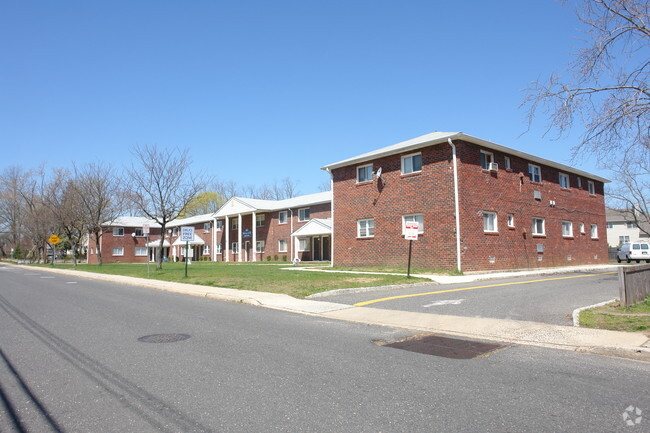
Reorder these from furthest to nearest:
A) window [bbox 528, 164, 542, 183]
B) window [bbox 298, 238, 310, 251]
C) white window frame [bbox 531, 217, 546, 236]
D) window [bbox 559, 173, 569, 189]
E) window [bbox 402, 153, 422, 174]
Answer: window [bbox 298, 238, 310, 251] → window [bbox 559, 173, 569, 189] → window [bbox 528, 164, 542, 183] → white window frame [bbox 531, 217, 546, 236] → window [bbox 402, 153, 422, 174]

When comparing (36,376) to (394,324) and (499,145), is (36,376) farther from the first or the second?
(499,145)

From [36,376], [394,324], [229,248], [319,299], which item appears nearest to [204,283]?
[319,299]

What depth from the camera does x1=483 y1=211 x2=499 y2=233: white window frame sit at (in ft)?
75.8

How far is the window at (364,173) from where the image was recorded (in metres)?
26.3

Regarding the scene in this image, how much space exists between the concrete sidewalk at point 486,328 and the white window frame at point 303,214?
2959 centimetres

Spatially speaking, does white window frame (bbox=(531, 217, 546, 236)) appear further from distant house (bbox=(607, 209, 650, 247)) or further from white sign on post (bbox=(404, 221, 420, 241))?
distant house (bbox=(607, 209, 650, 247))

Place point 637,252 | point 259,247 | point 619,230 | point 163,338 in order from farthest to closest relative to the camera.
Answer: point 619,230 < point 259,247 < point 637,252 < point 163,338

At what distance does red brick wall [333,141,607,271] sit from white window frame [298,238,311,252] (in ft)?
43.2

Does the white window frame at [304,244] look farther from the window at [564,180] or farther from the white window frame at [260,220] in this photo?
the window at [564,180]

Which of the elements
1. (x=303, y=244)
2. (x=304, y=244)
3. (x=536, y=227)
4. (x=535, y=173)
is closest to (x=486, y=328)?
(x=536, y=227)

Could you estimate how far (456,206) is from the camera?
21.5m

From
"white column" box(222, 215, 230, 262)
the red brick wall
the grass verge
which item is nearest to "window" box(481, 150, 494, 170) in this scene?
the red brick wall

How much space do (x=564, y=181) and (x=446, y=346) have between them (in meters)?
27.4

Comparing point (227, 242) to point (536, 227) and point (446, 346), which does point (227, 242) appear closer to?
point (536, 227)
